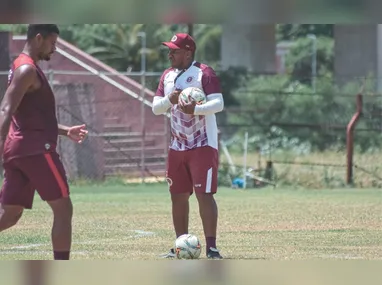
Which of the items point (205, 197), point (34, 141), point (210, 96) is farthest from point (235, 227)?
point (34, 141)

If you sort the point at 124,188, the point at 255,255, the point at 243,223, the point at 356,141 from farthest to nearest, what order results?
the point at 356,141, the point at 124,188, the point at 243,223, the point at 255,255

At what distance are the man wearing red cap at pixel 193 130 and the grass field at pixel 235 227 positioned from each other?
594 mm

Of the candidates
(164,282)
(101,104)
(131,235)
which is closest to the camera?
(164,282)

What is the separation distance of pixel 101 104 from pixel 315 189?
6.04 m

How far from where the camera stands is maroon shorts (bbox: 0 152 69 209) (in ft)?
27.4

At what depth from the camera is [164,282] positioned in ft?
20.6

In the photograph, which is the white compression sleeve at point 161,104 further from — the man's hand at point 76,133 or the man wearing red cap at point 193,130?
the man's hand at point 76,133

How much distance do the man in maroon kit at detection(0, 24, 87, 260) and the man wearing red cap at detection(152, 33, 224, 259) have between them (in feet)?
6.39

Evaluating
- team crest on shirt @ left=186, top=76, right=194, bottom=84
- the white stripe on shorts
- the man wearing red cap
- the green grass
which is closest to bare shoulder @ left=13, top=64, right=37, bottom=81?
the man wearing red cap

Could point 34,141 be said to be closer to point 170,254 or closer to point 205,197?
point 170,254

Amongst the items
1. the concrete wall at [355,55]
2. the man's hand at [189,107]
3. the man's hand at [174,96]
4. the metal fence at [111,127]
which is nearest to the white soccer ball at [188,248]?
the man's hand at [189,107]

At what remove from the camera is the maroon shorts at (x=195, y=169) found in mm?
10336

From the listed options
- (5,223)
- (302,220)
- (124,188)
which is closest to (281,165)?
(124,188)

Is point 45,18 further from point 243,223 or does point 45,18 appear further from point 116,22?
point 243,223
